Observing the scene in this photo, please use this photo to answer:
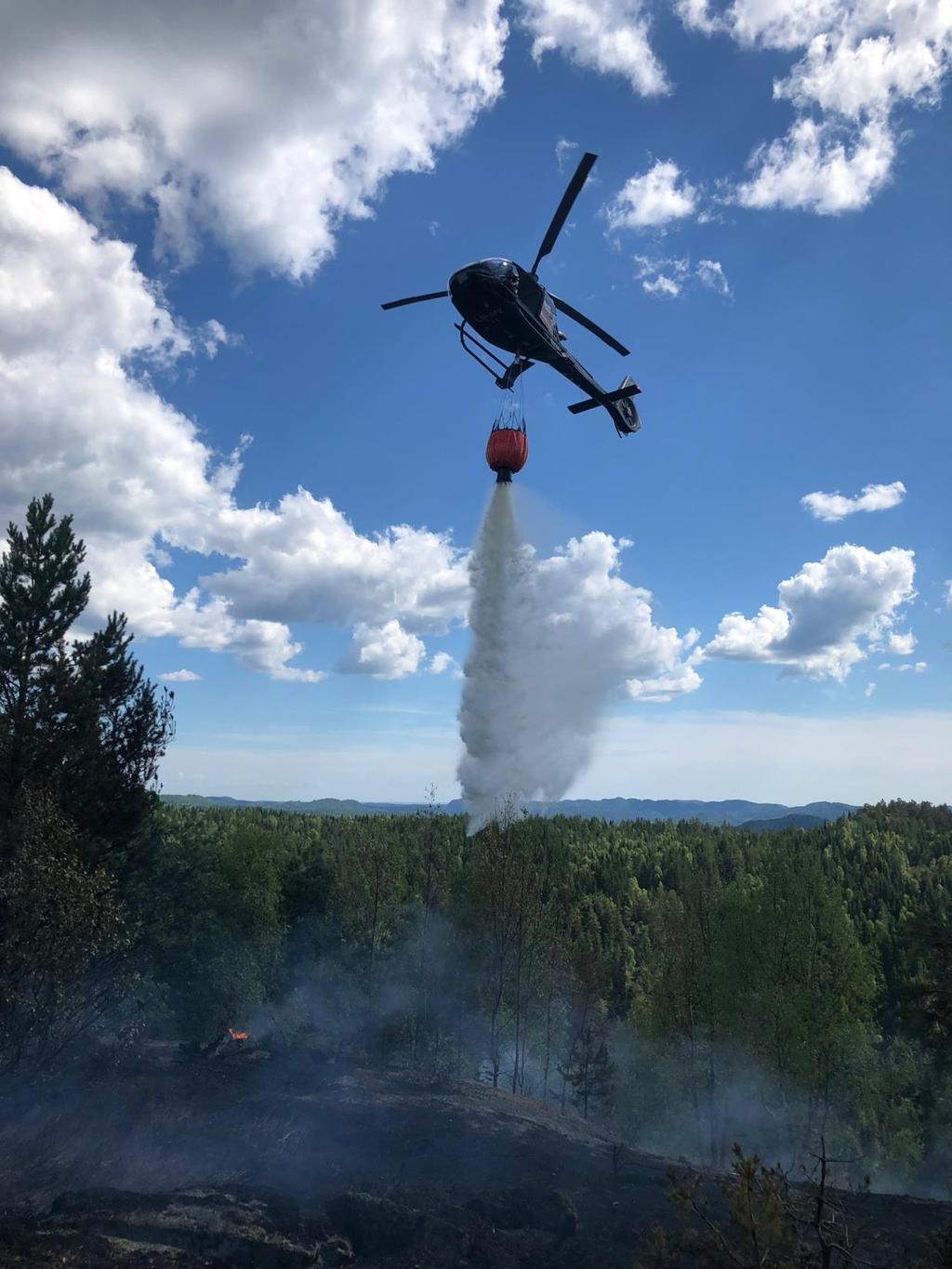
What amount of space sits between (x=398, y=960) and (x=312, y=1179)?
25465 mm

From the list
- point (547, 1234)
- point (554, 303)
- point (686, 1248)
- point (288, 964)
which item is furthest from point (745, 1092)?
point (554, 303)

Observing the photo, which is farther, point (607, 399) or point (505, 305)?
point (607, 399)

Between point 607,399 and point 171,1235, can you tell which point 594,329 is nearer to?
point 607,399

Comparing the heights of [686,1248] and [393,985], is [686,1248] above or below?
above

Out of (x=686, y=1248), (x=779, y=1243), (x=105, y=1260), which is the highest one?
(x=779, y=1243)

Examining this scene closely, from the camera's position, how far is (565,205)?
26.1m

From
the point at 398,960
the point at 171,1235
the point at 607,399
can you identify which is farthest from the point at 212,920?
the point at 607,399

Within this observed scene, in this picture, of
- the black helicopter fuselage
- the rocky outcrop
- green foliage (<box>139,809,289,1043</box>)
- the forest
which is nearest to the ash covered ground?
the rocky outcrop

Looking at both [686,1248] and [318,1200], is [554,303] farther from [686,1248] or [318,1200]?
[318,1200]

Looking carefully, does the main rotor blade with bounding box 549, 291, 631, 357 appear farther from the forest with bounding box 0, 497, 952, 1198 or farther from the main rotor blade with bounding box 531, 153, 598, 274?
the forest with bounding box 0, 497, 952, 1198

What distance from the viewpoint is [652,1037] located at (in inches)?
1612

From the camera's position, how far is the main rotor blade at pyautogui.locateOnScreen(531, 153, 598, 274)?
80.0ft

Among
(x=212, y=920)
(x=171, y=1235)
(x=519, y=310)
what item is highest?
(x=519, y=310)

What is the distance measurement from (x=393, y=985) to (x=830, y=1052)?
89.6 feet
